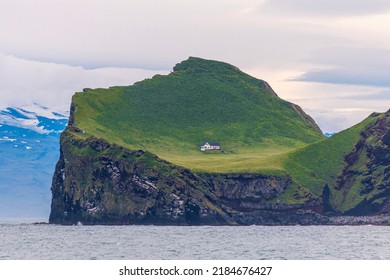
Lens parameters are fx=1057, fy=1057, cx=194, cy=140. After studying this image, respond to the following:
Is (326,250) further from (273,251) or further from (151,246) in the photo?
(151,246)

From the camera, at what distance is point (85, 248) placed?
622 ft

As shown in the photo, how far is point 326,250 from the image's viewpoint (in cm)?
18400

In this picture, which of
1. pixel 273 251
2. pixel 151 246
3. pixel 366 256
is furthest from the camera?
pixel 151 246

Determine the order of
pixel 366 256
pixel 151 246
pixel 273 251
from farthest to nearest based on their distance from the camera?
pixel 151 246 → pixel 273 251 → pixel 366 256

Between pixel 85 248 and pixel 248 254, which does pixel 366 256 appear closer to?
pixel 248 254
